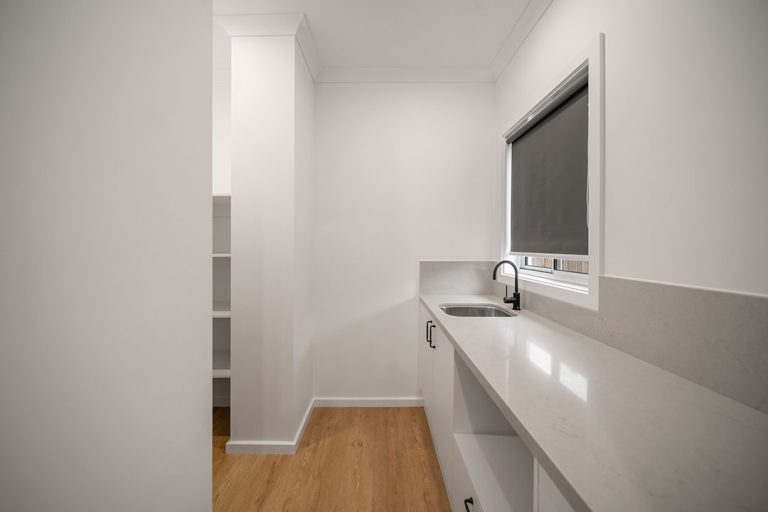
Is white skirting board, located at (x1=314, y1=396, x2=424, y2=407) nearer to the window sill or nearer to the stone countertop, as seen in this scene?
the window sill

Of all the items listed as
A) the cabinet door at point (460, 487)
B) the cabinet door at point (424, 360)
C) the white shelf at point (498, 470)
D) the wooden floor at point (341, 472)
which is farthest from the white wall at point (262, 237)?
the white shelf at point (498, 470)

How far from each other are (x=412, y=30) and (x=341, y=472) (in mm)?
2823

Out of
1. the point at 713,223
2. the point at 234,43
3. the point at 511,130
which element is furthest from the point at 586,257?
the point at 234,43

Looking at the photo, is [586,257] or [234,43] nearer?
[586,257]

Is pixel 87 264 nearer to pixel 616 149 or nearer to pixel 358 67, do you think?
pixel 616 149

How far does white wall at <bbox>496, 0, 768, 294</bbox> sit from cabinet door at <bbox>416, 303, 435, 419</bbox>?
1.20 metres

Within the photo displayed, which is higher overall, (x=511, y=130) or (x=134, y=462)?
(x=511, y=130)

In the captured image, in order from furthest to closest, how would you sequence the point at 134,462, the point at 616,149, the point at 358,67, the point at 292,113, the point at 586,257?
the point at 358,67, the point at 292,113, the point at 586,257, the point at 616,149, the point at 134,462

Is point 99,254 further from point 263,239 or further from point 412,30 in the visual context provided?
point 412,30

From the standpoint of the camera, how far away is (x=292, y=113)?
80.0 inches

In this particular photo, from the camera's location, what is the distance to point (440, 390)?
1.66m

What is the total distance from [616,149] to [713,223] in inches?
20.1

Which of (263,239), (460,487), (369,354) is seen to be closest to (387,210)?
(263,239)

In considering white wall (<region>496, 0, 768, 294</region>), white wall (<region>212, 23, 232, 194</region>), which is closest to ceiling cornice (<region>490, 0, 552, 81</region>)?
white wall (<region>496, 0, 768, 294</region>)
